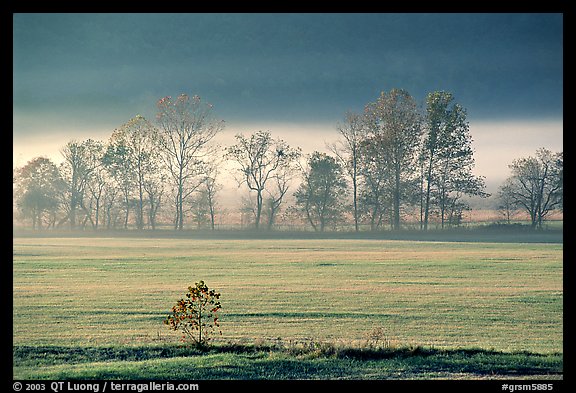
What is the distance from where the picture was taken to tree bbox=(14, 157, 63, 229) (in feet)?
108

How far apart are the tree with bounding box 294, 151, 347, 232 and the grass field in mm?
1713

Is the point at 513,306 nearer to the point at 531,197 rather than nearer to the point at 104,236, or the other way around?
the point at 531,197

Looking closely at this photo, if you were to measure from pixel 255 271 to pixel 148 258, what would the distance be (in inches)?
252

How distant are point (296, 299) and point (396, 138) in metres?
13.9

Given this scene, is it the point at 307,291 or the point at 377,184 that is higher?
the point at 377,184

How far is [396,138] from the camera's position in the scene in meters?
27.4

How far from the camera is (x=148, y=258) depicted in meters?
25.9

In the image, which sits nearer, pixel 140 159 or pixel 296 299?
pixel 296 299

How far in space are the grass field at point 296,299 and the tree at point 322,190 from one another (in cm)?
171

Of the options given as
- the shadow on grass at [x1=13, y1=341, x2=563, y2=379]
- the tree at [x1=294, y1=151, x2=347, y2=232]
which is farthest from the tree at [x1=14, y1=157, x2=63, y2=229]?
the shadow on grass at [x1=13, y1=341, x2=563, y2=379]

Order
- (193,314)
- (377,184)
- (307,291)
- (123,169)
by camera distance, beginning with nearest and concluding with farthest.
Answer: (193,314) < (307,291) < (377,184) < (123,169)

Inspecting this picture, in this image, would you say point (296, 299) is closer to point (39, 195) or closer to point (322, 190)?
point (322, 190)

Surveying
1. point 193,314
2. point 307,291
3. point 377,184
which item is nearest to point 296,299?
point 307,291

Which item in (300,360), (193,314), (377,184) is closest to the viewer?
(300,360)
